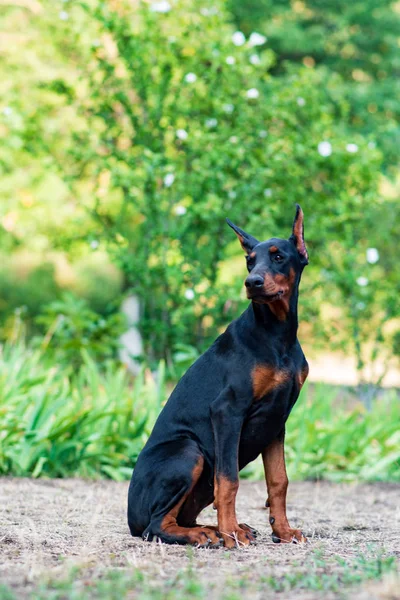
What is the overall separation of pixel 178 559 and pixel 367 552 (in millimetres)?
944

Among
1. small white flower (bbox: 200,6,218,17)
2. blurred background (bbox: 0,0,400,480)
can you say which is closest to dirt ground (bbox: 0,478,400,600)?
blurred background (bbox: 0,0,400,480)

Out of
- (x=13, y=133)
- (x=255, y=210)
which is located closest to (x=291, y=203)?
(x=255, y=210)

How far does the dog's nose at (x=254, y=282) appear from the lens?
3963mm

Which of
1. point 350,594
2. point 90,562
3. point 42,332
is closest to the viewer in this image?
point 350,594

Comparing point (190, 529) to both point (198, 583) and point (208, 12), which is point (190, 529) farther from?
point (208, 12)

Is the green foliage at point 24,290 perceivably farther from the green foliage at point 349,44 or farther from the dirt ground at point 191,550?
the dirt ground at point 191,550

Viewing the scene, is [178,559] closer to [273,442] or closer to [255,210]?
[273,442]

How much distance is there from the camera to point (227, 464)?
13.4ft

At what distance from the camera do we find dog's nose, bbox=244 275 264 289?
156 inches

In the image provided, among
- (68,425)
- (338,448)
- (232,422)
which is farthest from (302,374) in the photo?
(338,448)

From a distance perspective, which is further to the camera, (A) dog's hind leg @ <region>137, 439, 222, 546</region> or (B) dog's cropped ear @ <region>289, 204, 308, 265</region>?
(B) dog's cropped ear @ <region>289, 204, 308, 265</region>

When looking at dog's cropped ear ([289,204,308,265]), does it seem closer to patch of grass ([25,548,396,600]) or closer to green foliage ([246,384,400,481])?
patch of grass ([25,548,396,600])

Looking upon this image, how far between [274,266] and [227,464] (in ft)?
3.26

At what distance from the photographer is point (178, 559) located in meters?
3.67
